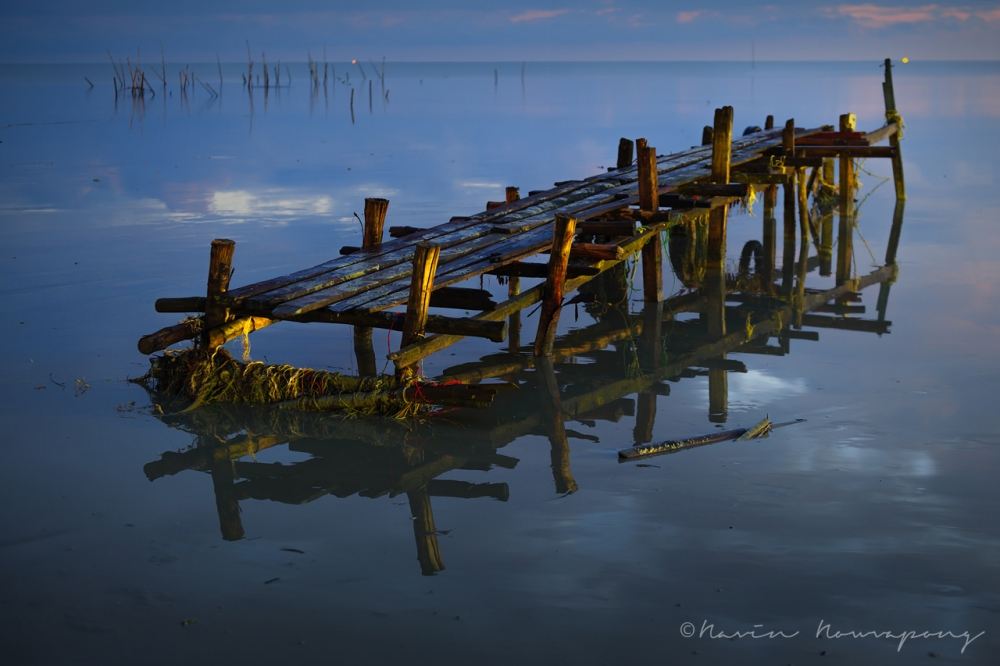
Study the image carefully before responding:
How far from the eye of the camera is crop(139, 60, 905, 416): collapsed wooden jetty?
872 cm

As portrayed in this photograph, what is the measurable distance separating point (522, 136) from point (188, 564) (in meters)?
32.1

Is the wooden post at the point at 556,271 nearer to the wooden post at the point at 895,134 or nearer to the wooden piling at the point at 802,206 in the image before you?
the wooden piling at the point at 802,206

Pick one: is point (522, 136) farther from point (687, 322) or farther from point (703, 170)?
point (687, 322)

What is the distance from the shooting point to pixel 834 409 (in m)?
9.15

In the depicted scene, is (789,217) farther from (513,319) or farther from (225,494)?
(225,494)

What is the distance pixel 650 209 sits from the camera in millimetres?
12242

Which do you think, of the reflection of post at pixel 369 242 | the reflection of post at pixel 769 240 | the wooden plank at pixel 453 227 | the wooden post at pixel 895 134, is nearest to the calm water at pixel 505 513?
the reflection of post at pixel 369 242

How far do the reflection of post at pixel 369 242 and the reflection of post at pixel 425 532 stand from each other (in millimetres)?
3294

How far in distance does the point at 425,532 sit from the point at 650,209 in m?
6.38

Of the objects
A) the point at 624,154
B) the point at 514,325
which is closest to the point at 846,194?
the point at 624,154

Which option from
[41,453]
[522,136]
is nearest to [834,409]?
[41,453]

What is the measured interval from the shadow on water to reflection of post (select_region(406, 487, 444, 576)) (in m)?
0.01

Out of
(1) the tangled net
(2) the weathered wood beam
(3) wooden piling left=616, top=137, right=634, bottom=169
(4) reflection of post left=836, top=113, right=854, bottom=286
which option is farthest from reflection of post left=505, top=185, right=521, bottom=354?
(4) reflection of post left=836, top=113, right=854, bottom=286

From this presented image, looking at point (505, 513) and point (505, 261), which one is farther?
point (505, 261)
